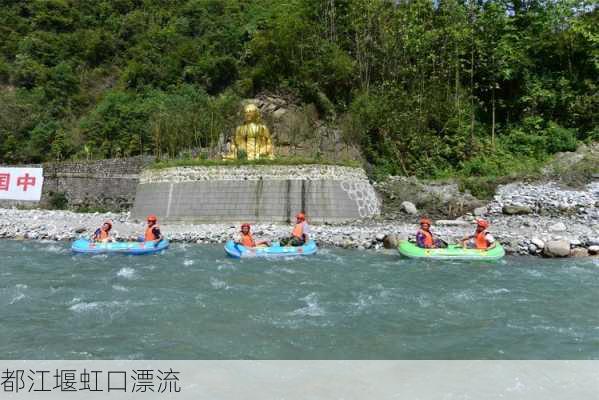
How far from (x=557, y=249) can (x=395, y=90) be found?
1615 centimetres

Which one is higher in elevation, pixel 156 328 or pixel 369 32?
pixel 369 32

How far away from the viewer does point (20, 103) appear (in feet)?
124

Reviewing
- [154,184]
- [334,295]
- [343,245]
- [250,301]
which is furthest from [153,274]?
[154,184]

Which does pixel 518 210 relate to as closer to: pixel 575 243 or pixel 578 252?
pixel 575 243

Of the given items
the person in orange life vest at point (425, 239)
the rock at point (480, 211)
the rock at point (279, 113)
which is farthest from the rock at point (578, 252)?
the rock at point (279, 113)

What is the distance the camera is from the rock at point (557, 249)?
12953 millimetres

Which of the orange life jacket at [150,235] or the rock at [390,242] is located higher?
the orange life jacket at [150,235]

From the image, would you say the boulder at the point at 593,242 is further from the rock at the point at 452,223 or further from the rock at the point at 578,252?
the rock at the point at 452,223

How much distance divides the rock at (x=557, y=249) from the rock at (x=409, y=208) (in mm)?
7170

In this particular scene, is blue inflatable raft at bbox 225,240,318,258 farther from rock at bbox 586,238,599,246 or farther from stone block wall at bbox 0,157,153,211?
stone block wall at bbox 0,157,153,211

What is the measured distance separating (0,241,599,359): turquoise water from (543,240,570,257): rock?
62 cm

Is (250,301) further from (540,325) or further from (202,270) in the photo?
(540,325)

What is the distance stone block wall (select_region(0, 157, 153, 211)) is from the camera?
87.8 feet

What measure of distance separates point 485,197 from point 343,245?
8793 mm
